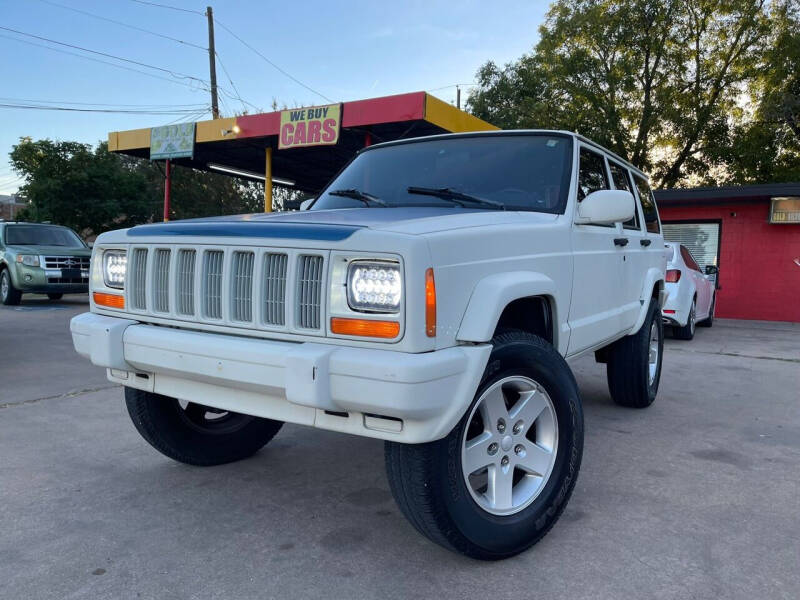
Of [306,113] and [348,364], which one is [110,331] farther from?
[306,113]

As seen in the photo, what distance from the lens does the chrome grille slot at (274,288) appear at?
2.30 meters

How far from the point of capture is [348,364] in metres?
2.04

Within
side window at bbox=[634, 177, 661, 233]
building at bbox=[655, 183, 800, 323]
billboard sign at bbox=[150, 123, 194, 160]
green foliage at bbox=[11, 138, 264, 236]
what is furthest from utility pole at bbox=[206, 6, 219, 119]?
side window at bbox=[634, 177, 661, 233]

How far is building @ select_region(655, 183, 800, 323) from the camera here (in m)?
13.5

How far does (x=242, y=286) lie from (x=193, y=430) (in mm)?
1375

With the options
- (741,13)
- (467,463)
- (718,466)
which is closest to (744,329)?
(718,466)

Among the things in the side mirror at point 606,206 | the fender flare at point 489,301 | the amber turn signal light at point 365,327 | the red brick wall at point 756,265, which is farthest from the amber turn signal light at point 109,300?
the red brick wall at point 756,265

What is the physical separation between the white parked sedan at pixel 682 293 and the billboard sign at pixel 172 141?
11084 millimetres

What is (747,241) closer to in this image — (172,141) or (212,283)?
(172,141)

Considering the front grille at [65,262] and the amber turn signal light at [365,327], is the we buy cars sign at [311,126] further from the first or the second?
the amber turn signal light at [365,327]

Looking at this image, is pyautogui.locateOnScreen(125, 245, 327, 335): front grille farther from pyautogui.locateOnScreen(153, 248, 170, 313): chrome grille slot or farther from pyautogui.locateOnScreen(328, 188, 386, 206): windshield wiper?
pyautogui.locateOnScreen(328, 188, 386, 206): windshield wiper

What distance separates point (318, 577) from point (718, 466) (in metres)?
2.52

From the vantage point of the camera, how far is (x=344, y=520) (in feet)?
9.20

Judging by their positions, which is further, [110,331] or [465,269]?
[110,331]
